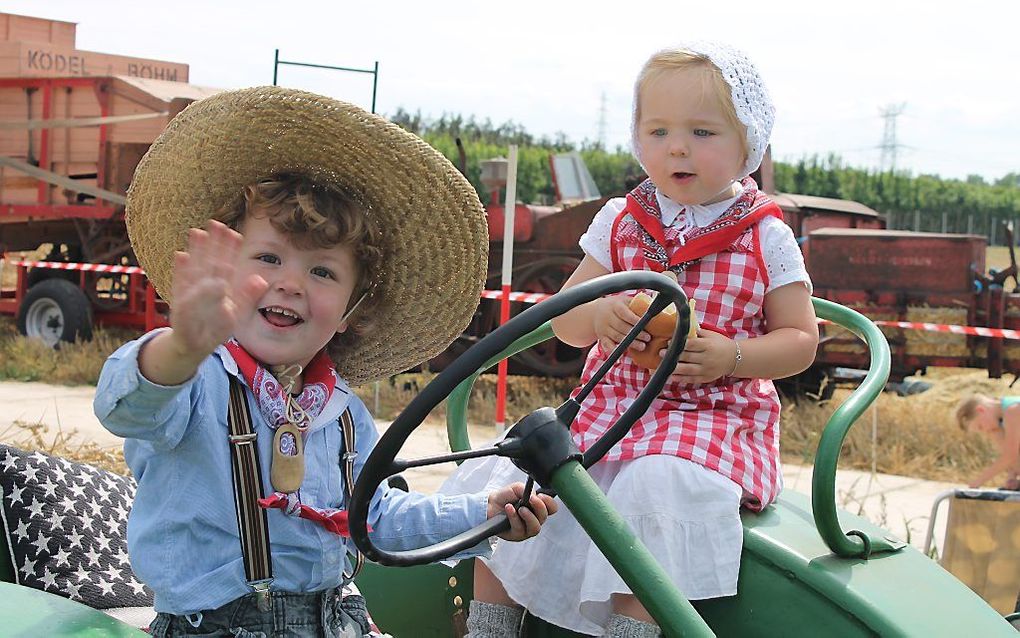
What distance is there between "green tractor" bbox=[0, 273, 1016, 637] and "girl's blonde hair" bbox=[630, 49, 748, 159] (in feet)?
1.55

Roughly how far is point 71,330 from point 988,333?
7.04m

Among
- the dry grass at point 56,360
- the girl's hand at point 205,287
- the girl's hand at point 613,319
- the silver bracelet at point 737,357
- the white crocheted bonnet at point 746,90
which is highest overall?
the white crocheted bonnet at point 746,90

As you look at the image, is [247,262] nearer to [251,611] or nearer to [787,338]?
[251,611]

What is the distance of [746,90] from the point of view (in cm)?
211

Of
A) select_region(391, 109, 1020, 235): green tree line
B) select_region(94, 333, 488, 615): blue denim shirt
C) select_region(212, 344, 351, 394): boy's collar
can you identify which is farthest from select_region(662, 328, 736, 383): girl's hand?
select_region(391, 109, 1020, 235): green tree line

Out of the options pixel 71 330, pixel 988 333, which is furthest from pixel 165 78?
pixel 988 333

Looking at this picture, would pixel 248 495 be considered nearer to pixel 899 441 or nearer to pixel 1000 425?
pixel 1000 425

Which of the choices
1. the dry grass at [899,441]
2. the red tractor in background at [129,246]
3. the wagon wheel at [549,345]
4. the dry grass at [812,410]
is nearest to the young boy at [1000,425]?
the dry grass at [812,410]

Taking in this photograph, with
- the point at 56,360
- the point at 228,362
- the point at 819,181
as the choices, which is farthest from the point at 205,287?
the point at 819,181

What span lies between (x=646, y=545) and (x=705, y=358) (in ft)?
1.08

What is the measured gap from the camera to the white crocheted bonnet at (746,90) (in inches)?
82.2

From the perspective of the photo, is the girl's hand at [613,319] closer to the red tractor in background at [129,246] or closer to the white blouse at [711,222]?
the white blouse at [711,222]

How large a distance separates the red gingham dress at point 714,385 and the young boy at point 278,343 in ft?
1.13

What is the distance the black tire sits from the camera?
948cm
